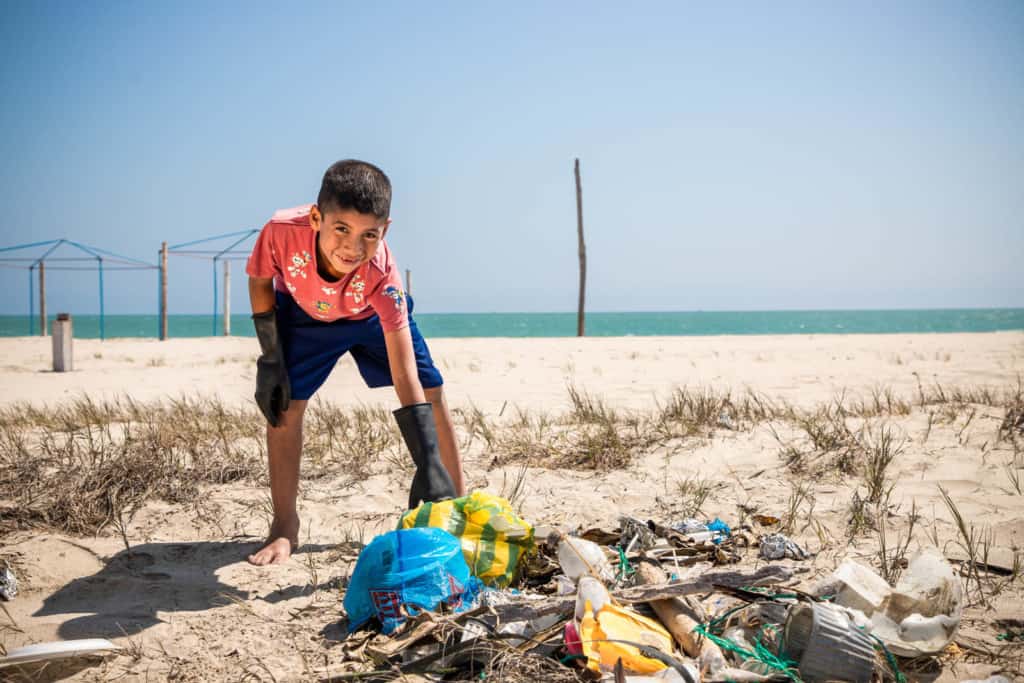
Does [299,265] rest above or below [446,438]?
above

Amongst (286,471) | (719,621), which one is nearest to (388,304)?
(286,471)

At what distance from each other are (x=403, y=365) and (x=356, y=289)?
0.35 metres

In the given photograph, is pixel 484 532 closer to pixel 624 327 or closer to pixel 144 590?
pixel 144 590

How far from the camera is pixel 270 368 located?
2.63 meters

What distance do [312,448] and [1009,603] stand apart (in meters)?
3.21

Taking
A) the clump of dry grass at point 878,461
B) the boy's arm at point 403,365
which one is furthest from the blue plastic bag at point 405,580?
the clump of dry grass at point 878,461

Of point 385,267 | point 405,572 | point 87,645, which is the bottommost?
point 87,645

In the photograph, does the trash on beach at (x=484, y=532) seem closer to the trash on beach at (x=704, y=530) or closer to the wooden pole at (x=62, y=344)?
the trash on beach at (x=704, y=530)

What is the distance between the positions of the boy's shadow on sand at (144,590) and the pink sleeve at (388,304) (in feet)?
3.26

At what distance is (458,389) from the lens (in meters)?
6.60

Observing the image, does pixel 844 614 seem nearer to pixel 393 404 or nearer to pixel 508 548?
pixel 508 548

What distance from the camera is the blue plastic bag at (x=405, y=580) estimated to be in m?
1.93

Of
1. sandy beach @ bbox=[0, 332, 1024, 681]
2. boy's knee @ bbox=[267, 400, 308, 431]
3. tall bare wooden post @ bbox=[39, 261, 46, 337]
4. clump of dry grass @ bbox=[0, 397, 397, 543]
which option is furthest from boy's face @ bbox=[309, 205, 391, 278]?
tall bare wooden post @ bbox=[39, 261, 46, 337]

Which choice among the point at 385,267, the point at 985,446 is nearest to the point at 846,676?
the point at 385,267
